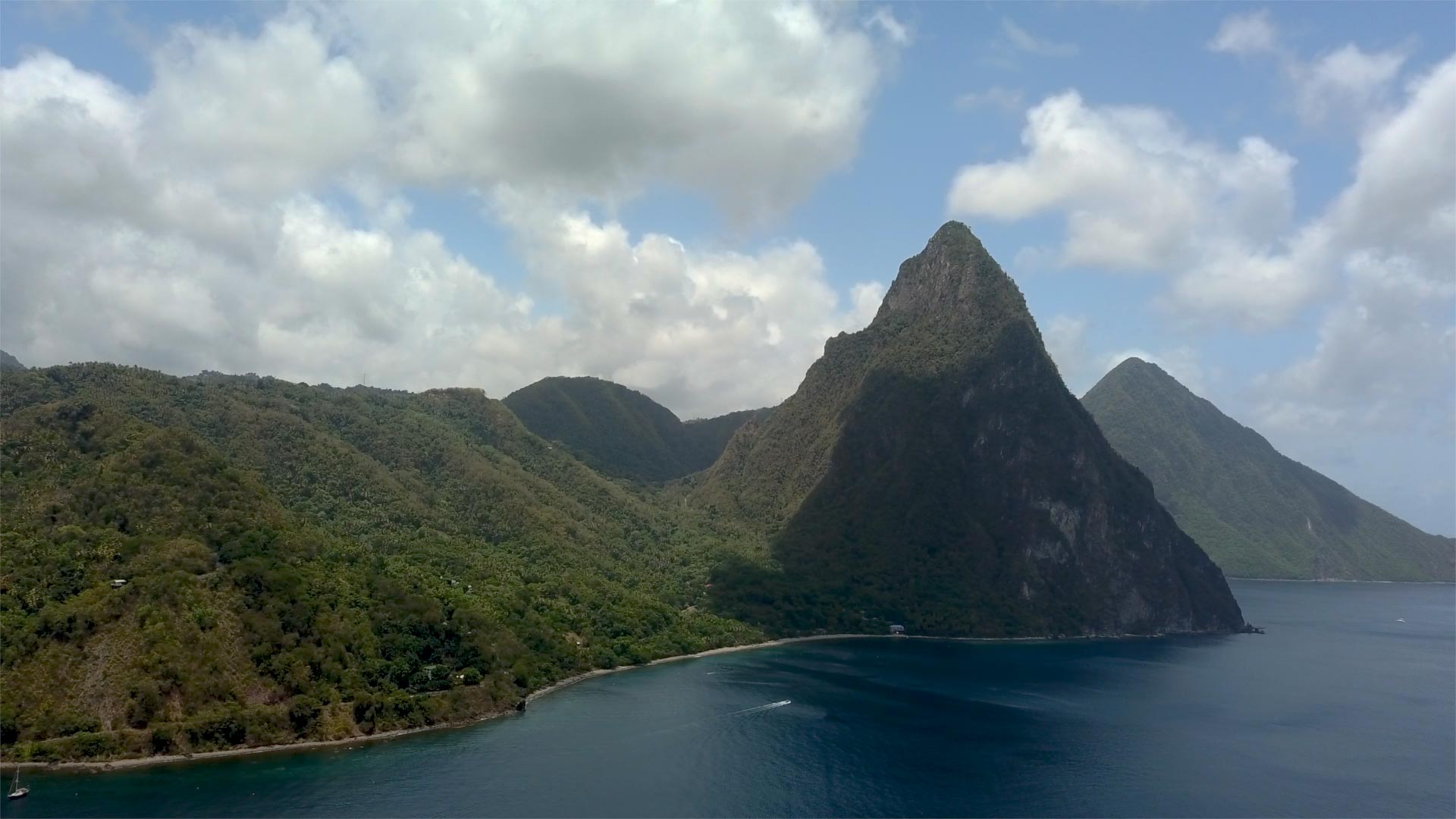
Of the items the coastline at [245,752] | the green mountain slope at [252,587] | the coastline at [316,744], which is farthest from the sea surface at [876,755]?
the green mountain slope at [252,587]

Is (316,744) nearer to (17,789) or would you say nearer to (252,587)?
(252,587)

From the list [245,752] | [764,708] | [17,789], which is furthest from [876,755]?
[17,789]

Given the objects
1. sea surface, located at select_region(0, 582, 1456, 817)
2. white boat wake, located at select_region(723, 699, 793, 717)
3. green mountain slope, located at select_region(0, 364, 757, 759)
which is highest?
green mountain slope, located at select_region(0, 364, 757, 759)

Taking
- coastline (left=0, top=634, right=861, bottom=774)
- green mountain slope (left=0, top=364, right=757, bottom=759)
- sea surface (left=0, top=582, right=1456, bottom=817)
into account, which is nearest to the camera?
sea surface (left=0, top=582, right=1456, bottom=817)

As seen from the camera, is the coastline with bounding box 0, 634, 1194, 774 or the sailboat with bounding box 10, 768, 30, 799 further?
the coastline with bounding box 0, 634, 1194, 774

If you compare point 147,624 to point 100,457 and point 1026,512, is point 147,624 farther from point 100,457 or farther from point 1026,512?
point 1026,512

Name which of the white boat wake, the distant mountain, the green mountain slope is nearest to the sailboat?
the green mountain slope

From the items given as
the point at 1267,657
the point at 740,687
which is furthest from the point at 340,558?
the point at 1267,657

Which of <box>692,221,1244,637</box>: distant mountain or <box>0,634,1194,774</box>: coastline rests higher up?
<box>692,221,1244,637</box>: distant mountain

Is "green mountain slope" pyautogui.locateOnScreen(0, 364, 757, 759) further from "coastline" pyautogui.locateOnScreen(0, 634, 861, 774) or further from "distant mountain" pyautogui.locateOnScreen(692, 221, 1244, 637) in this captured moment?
"distant mountain" pyautogui.locateOnScreen(692, 221, 1244, 637)
